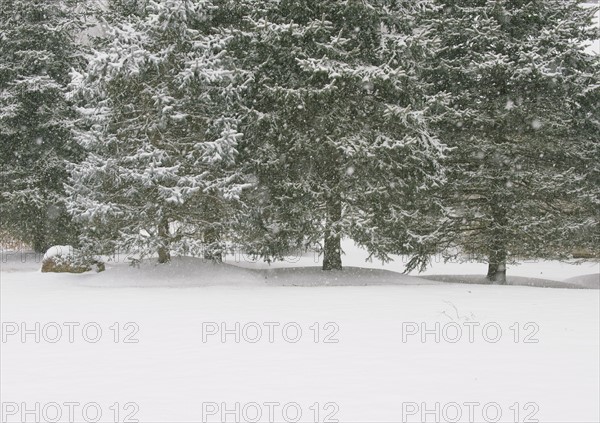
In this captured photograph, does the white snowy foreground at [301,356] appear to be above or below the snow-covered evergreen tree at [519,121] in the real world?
below

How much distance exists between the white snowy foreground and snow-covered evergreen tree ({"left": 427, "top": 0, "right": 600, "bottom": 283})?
451cm

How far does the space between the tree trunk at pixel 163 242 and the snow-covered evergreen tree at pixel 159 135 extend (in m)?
0.04

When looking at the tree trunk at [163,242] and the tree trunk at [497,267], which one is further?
the tree trunk at [497,267]

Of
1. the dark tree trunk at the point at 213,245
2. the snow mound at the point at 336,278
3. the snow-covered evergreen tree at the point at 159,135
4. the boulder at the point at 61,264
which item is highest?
the snow-covered evergreen tree at the point at 159,135

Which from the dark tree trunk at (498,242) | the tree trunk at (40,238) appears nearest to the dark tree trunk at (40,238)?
the tree trunk at (40,238)

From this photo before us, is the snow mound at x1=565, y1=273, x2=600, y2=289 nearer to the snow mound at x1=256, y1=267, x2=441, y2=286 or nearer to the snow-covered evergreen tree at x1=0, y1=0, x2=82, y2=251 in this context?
the snow mound at x1=256, y1=267, x2=441, y2=286

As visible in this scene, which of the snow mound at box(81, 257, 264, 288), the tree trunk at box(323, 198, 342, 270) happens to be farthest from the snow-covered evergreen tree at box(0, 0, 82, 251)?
the tree trunk at box(323, 198, 342, 270)

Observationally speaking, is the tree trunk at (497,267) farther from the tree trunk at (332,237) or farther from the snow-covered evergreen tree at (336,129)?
the tree trunk at (332,237)

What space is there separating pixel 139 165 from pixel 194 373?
34.5ft

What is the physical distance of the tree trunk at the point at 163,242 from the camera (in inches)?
642

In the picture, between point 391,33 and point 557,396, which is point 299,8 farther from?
point 557,396

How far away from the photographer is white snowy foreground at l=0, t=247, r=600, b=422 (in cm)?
555

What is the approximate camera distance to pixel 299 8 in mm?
16672

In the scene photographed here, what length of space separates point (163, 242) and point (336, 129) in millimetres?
5513
